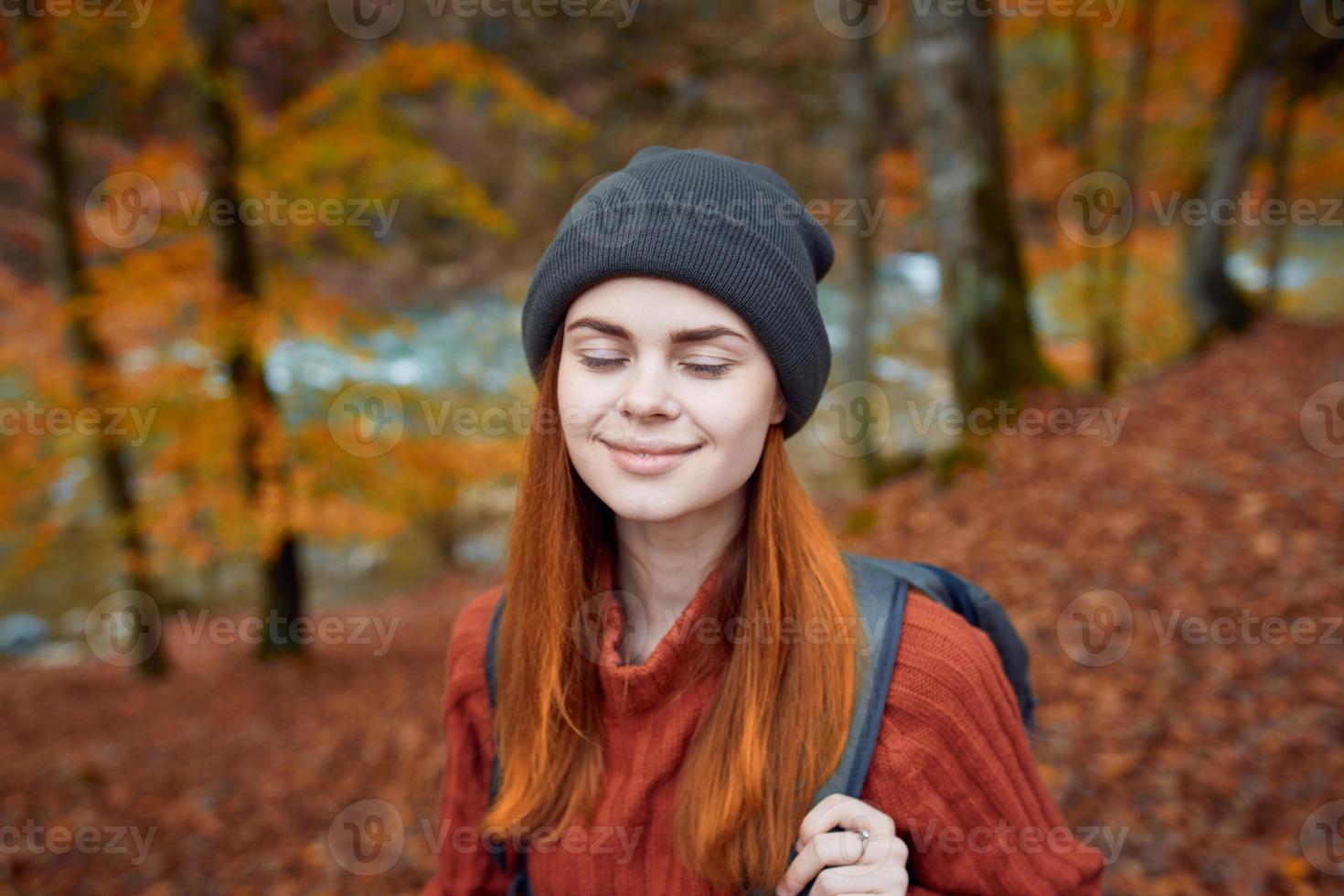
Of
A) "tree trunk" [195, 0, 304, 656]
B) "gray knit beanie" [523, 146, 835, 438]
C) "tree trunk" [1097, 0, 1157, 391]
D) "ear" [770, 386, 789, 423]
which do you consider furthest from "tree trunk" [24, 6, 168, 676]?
"tree trunk" [1097, 0, 1157, 391]

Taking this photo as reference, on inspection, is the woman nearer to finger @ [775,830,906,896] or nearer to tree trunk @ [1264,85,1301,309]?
finger @ [775,830,906,896]

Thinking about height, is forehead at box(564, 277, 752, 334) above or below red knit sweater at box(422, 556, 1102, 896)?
above

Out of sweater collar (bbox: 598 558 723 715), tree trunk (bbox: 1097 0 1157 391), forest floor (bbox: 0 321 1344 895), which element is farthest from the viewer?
tree trunk (bbox: 1097 0 1157 391)

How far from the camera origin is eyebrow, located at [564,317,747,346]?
1.50 m

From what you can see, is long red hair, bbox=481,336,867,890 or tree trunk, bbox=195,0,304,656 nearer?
long red hair, bbox=481,336,867,890

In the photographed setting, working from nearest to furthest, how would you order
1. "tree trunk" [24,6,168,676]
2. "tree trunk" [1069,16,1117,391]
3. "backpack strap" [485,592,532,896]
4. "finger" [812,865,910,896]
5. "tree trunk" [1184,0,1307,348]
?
"finger" [812,865,910,896] → "backpack strap" [485,592,532,896] → "tree trunk" [24,6,168,676] → "tree trunk" [1184,0,1307,348] → "tree trunk" [1069,16,1117,391]

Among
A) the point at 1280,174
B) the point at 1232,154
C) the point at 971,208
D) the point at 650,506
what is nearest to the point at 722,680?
the point at 650,506

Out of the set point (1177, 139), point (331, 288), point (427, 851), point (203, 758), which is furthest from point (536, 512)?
point (331, 288)

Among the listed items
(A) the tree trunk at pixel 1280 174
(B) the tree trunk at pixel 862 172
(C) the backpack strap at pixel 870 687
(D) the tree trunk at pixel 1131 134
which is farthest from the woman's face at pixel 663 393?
(A) the tree trunk at pixel 1280 174

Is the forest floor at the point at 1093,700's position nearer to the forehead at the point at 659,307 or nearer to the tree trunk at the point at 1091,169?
the forehead at the point at 659,307

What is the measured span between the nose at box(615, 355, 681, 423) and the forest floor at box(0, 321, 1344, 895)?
7.63 ft

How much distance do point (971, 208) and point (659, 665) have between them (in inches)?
256

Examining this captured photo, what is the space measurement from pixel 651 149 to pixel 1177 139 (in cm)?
1503

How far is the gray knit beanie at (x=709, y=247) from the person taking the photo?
147 cm
